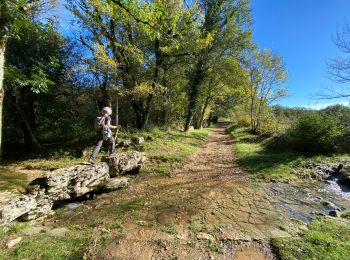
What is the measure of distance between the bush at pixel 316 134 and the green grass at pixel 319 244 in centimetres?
747

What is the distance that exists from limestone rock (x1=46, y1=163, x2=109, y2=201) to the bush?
9831 mm

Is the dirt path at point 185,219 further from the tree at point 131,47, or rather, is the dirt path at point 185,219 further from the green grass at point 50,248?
the tree at point 131,47

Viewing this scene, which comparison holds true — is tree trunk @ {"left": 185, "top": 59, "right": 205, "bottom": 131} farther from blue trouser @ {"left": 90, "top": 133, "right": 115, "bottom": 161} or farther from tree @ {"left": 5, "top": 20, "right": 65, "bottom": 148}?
blue trouser @ {"left": 90, "top": 133, "right": 115, "bottom": 161}

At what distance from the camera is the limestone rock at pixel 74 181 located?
6.19m

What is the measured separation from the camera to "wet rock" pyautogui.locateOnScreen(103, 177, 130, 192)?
724 cm

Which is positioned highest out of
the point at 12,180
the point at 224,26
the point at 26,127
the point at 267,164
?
the point at 224,26

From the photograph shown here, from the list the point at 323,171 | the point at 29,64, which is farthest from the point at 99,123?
the point at 323,171

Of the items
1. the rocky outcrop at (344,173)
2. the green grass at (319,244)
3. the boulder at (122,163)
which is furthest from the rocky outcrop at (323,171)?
the boulder at (122,163)

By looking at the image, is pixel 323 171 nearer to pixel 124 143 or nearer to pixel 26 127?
pixel 124 143

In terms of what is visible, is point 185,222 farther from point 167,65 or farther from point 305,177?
point 167,65

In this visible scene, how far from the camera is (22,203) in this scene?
5.10 m

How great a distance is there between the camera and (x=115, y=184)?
24.4ft

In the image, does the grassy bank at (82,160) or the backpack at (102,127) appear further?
the grassy bank at (82,160)

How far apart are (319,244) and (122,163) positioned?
258 inches
